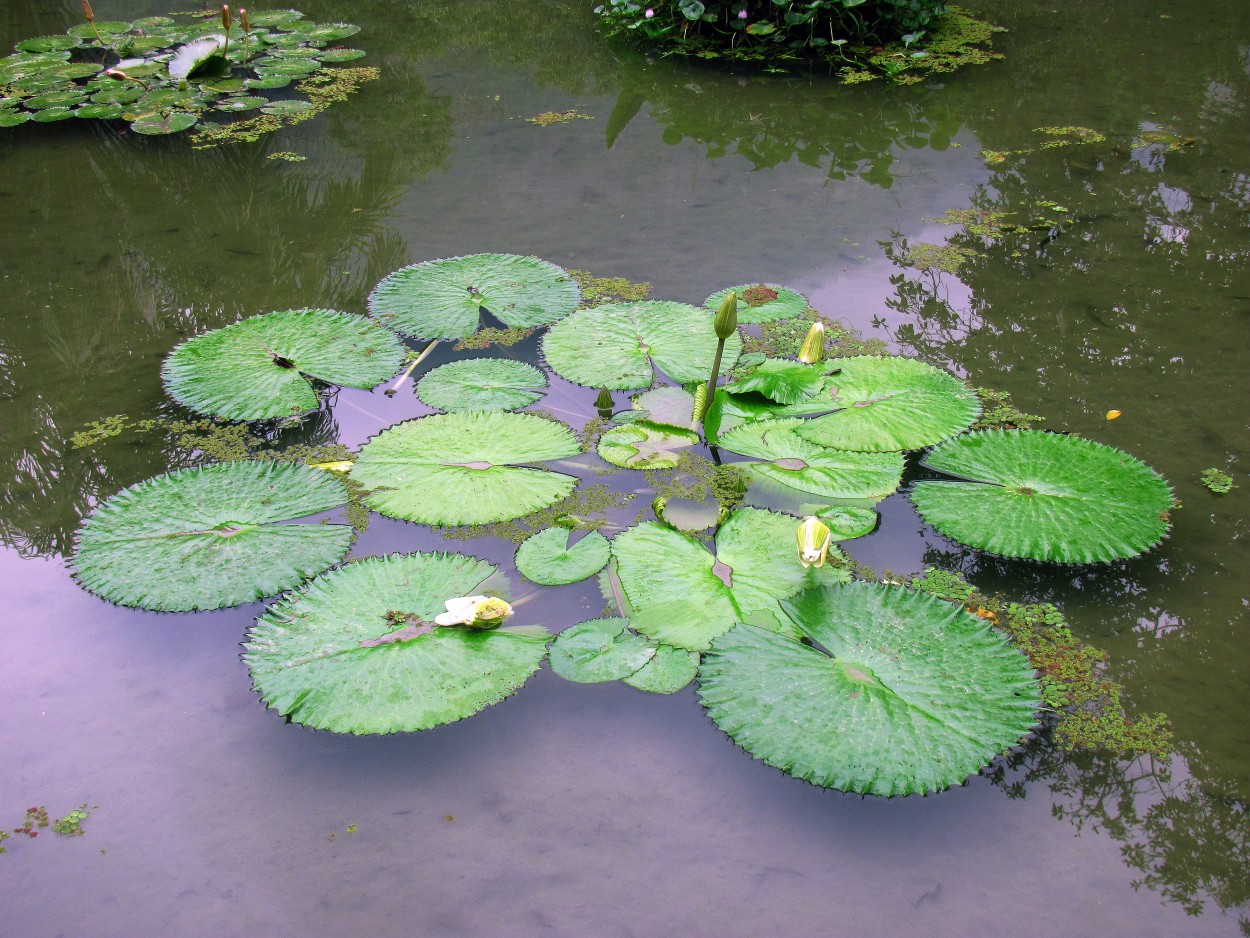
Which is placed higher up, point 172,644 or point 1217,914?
point 172,644

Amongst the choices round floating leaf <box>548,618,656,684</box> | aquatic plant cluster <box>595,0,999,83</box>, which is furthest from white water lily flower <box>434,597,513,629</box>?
aquatic plant cluster <box>595,0,999,83</box>

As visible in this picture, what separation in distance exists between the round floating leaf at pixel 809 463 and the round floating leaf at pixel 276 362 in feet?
3.45

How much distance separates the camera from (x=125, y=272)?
3.26m

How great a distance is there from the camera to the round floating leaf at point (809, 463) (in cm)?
219

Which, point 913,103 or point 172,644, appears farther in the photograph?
point 913,103

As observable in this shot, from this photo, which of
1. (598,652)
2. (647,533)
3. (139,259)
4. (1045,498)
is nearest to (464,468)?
(647,533)

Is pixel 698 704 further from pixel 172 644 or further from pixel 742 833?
pixel 172 644

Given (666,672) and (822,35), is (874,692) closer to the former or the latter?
(666,672)

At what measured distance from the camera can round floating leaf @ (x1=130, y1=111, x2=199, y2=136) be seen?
14.1 feet

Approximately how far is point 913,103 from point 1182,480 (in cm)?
285

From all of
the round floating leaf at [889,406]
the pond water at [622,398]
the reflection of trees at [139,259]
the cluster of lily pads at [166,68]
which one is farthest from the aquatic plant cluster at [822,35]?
the round floating leaf at [889,406]

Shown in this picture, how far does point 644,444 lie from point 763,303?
82cm

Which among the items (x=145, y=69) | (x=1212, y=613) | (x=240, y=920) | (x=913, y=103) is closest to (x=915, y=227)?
(x=913, y=103)

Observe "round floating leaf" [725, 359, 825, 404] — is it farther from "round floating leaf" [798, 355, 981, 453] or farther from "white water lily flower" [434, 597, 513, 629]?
"white water lily flower" [434, 597, 513, 629]
